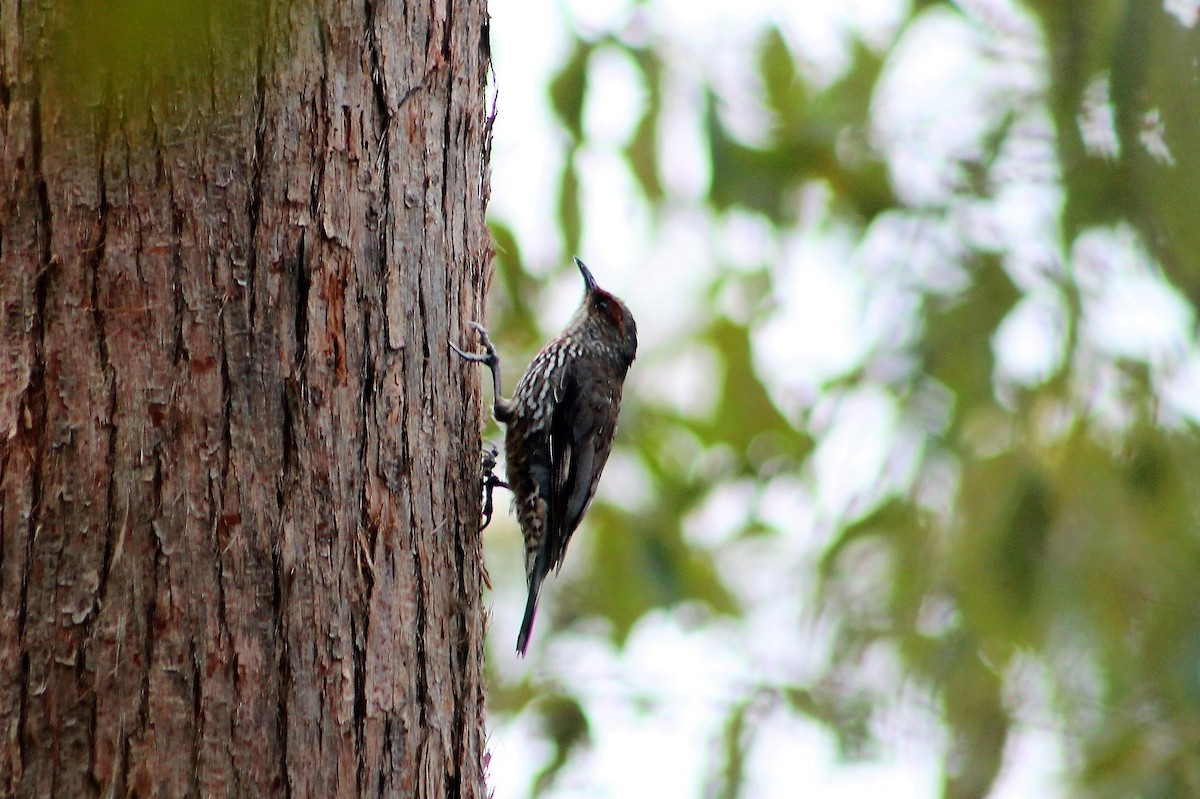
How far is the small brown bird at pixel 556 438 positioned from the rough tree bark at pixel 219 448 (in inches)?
62.4

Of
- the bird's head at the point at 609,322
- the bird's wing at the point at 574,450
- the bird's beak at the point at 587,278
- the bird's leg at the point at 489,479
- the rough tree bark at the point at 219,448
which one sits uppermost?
the bird's beak at the point at 587,278

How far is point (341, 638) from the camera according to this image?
96.6 inches

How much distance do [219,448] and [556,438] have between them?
2.31 metres

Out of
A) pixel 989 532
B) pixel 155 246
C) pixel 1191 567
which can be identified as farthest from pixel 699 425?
pixel 155 246

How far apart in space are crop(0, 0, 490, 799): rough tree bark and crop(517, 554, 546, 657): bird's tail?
137 centimetres

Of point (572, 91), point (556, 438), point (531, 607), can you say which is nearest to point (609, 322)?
point (556, 438)

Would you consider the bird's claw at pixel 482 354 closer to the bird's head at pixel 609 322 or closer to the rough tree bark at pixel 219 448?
the rough tree bark at pixel 219 448

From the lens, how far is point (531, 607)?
4.19 m

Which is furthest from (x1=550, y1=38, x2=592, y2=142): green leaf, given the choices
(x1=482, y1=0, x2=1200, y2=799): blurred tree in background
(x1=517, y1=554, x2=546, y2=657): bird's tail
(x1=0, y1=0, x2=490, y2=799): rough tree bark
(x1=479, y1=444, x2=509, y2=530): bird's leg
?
(x1=0, y1=0, x2=490, y2=799): rough tree bark

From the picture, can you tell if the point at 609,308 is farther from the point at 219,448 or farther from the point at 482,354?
the point at 219,448

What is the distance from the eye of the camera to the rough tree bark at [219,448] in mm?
2266

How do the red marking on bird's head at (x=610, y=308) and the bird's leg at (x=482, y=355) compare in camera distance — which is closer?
the bird's leg at (x=482, y=355)

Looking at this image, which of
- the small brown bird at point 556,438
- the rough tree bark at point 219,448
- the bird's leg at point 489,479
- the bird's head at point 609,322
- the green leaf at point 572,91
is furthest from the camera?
the green leaf at point 572,91

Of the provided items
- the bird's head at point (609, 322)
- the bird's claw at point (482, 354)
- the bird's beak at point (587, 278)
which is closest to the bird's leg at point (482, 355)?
the bird's claw at point (482, 354)
